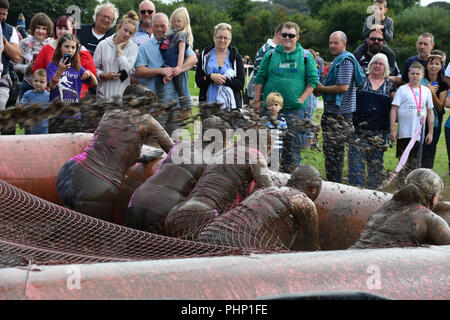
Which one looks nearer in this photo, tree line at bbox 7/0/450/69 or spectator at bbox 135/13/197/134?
spectator at bbox 135/13/197/134

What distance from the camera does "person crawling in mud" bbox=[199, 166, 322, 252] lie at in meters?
3.76

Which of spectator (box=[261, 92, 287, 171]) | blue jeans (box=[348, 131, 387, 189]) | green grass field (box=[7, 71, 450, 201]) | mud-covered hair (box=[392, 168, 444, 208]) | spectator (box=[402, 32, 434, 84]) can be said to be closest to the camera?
mud-covered hair (box=[392, 168, 444, 208])

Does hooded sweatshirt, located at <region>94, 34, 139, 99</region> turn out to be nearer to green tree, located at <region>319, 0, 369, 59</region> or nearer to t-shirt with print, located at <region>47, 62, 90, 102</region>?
t-shirt with print, located at <region>47, 62, 90, 102</region>

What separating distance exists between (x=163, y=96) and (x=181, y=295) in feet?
17.3

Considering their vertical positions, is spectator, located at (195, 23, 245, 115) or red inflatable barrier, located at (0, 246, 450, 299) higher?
spectator, located at (195, 23, 245, 115)

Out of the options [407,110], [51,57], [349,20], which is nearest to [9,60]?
[51,57]

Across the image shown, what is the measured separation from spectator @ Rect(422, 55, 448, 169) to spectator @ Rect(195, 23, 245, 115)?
262cm

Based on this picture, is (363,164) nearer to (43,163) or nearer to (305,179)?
(305,179)

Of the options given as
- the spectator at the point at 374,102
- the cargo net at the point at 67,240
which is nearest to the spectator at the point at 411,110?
the spectator at the point at 374,102

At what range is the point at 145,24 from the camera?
8312 millimetres

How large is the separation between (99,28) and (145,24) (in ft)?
2.17

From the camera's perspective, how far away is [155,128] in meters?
5.02

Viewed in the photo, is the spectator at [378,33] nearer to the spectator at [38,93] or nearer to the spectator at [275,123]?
the spectator at [275,123]

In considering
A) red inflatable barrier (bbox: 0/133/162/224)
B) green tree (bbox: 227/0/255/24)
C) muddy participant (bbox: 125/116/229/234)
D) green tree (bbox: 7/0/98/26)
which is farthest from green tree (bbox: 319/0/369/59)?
muddy participant (bbox: 125/116/229/234)
